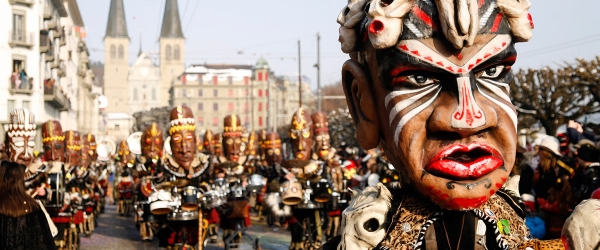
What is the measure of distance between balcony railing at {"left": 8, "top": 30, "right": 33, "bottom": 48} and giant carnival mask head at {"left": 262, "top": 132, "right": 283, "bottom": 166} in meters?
28.6

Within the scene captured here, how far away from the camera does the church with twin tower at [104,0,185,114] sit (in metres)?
171

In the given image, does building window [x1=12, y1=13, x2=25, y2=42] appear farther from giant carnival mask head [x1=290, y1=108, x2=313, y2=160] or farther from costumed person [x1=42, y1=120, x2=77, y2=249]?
giant carnival mask head [x1=290, y1=108, x2=313, y2=160]

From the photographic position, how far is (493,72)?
3.40 metres

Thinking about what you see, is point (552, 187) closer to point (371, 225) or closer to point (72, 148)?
point (371, 225)

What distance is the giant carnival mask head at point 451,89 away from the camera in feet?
10.7

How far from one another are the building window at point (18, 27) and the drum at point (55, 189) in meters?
36.4

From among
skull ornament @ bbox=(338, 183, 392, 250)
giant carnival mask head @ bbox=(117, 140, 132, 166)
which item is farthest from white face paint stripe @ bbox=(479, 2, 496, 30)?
giant carnival mask head @ bbox=(117, 140, 132, 166)

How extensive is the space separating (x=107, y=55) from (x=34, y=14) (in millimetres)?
130538

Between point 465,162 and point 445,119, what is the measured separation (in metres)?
0.20

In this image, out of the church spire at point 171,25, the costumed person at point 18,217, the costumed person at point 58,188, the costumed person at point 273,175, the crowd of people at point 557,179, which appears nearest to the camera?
the costumed person at point 18,217

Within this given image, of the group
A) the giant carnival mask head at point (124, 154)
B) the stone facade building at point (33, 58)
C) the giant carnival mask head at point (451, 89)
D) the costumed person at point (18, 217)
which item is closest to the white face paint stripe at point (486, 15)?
the giant carnival mask head at point (451, 89)

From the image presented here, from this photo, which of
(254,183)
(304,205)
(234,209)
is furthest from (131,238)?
(304,205)

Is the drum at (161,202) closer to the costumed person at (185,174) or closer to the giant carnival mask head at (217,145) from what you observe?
the costumed person at (185,174)

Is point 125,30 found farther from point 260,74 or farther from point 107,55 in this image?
point 260,74
